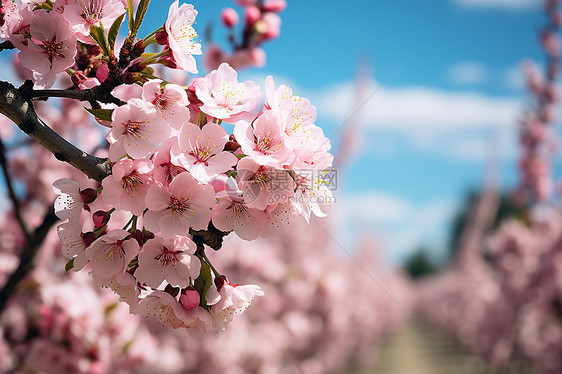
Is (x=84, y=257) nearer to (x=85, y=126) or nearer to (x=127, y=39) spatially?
(x=127, y=39)

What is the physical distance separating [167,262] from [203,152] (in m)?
0.23

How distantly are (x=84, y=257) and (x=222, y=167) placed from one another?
342mm

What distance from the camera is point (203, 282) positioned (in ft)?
3.08

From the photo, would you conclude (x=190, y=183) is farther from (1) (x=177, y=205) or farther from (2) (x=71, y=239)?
(2) (x=71, y=239)

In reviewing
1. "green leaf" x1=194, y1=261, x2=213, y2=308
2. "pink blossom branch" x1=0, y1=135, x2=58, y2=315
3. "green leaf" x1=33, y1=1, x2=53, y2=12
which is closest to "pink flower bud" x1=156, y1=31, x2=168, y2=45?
"green leaf" x1=33, y1=1, x2=53, y2=12

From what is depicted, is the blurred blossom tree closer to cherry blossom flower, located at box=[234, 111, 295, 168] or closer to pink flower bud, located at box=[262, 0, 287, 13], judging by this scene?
cherry blossom flower, located at box=[234, 111, 295, 168]

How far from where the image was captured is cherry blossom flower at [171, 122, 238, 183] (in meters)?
0.79

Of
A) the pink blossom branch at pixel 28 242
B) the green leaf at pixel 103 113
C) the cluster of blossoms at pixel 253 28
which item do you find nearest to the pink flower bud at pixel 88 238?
the green leaf at pixel 103 113

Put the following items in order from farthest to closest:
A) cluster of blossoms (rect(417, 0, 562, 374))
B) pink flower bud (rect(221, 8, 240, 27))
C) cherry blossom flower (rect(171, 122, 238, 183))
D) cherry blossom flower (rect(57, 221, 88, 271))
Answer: cluster of blossoms (rect(417, 0, 562, 374)) < pink flower bud (rect(221, 8, 240, 27)) < cherry blossom flower (rect(57, 221, 88, 271)) < cherry blossom flower (rect(171, 122, 238, 183))

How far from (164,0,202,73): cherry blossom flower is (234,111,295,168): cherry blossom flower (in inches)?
7.6

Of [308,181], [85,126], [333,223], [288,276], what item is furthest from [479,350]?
[308,181]

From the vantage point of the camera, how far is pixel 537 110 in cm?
591

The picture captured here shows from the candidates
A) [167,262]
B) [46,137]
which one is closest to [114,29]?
[46,137]

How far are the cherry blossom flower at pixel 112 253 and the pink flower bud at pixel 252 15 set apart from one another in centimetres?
144
